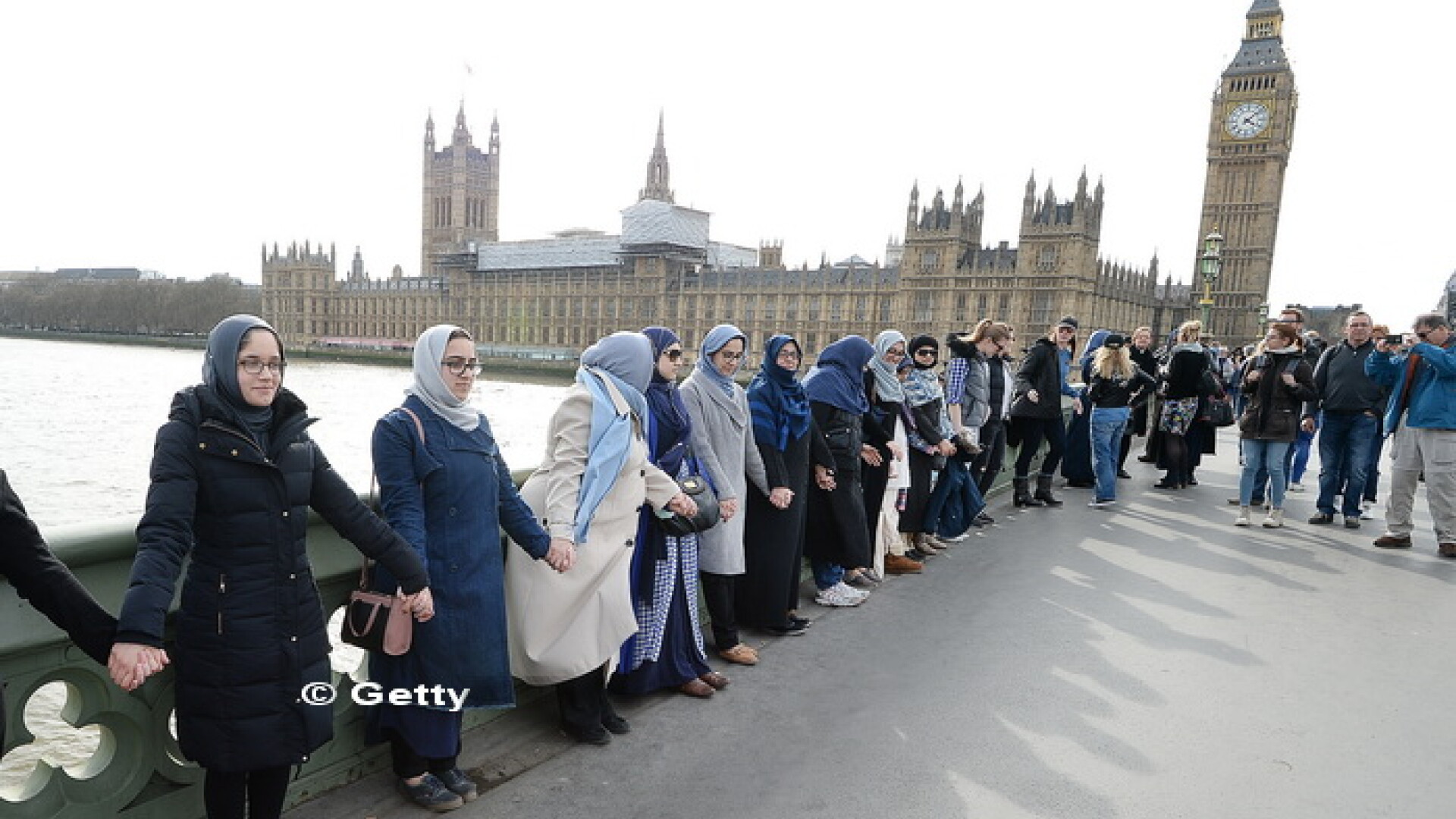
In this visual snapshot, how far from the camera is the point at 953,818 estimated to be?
2557 mm

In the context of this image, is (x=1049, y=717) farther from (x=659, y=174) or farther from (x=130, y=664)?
(x=659, y=174)

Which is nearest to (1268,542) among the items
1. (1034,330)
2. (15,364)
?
(1034,330)

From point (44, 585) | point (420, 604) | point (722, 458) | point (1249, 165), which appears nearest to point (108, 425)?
point (722, 458)

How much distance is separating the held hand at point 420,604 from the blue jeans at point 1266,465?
6.45 meters

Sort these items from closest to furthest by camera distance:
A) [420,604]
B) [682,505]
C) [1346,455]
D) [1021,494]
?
[420,604], [682,505], [1346,455], [1021,494]

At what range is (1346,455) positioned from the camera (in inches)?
268

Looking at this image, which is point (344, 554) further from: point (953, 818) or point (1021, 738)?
point (1021, 738)

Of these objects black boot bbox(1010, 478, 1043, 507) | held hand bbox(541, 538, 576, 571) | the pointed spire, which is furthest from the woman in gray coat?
the pointed spire

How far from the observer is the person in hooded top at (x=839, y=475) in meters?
4.52

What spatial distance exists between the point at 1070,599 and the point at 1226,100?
6933cm

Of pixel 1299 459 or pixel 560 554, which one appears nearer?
pixel 560 554

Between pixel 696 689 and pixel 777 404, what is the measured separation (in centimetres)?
141

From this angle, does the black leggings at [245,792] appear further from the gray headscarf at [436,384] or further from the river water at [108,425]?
the gray headscarf at [436,384]

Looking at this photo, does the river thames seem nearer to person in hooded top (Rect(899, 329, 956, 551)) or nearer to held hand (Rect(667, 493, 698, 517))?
held hand (Rect(667, 493, 698, 517))
